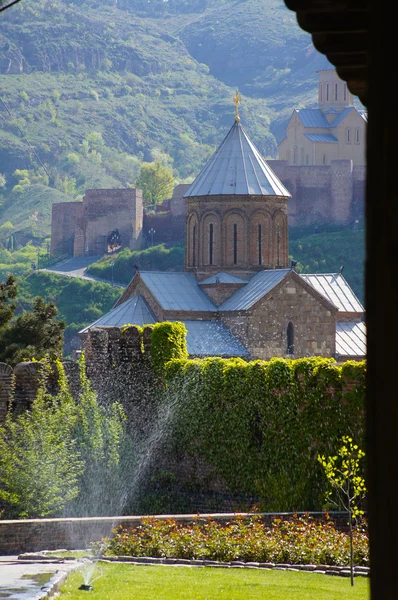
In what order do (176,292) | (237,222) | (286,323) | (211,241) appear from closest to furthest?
(286,323)
(176,292)
(237,222)
(211,241)

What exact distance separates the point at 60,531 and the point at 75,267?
70670 mm

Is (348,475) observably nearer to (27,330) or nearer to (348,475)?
(348,475)

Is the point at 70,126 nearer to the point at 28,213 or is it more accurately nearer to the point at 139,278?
the point at 28,213

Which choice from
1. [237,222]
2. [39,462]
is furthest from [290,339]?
[39,462]

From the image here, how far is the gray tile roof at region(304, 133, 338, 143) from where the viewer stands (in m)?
98.0

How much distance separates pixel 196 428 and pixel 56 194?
414 feet

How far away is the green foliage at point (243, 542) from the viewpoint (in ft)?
39.6

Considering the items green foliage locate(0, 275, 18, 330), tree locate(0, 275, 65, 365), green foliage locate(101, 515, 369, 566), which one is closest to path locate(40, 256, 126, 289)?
tree locate(0, 275, 65, 365)

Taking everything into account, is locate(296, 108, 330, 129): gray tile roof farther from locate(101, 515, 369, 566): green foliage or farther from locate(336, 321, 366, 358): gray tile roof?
locate(101, 515, 369, 566): green foliage

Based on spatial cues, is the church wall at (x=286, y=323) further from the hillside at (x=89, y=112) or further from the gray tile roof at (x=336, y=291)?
the hillside at (x=89, y=112)

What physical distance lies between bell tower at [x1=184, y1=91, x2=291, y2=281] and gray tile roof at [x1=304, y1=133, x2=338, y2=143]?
58031 mm

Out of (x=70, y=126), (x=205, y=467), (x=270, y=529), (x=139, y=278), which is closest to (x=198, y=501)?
(x=205, y=467)

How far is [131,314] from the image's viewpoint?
37156mm

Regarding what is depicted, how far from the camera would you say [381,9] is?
3020 mm
